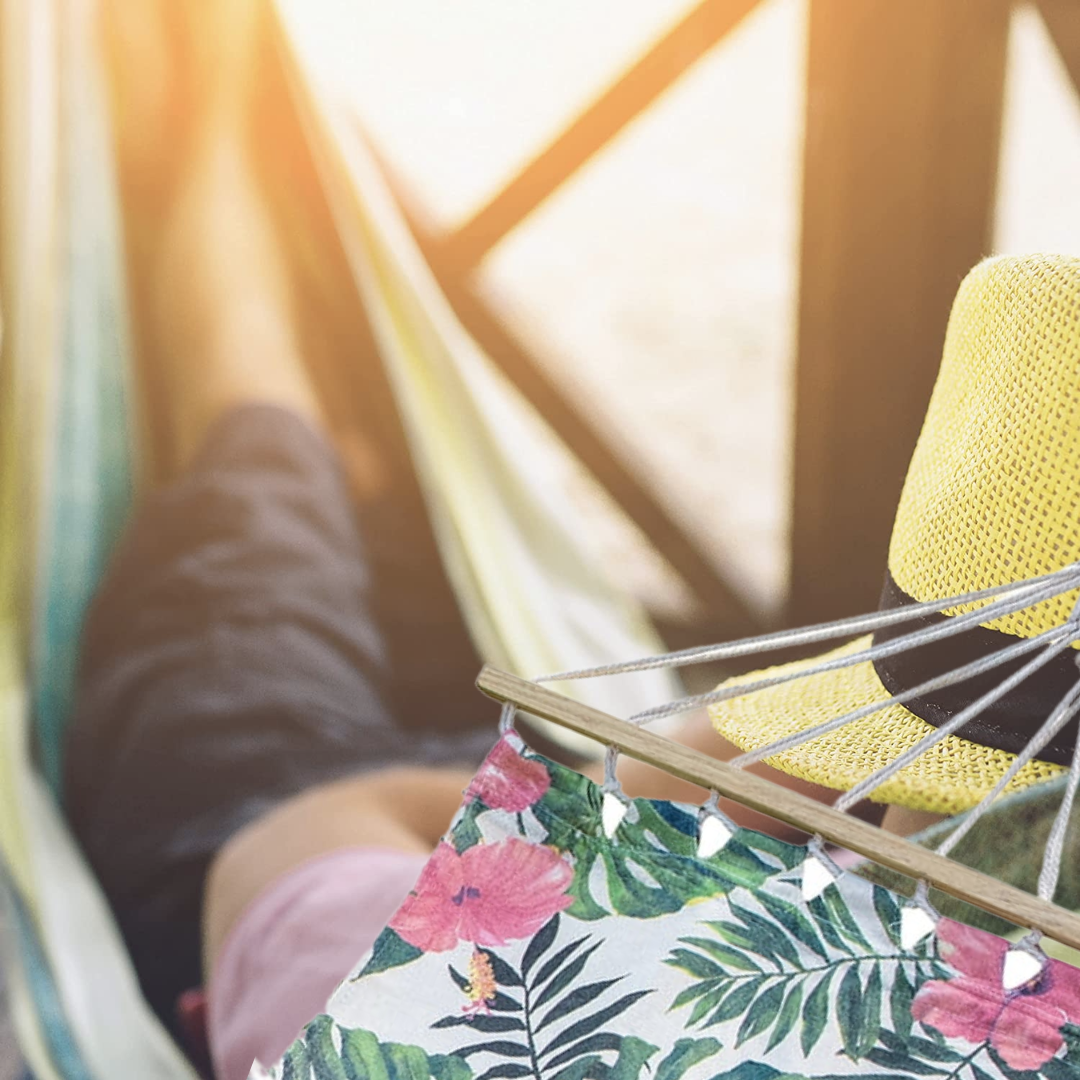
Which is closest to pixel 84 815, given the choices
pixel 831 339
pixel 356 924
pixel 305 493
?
pixel 305 493

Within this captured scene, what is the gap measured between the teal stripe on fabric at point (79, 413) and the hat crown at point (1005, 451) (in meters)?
1.00

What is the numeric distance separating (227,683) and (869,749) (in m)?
0.74

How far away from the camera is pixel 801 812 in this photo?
325 millimetres

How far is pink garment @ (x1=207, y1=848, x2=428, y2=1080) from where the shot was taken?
631mm

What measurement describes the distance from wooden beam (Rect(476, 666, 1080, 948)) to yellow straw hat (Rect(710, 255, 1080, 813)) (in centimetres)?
8

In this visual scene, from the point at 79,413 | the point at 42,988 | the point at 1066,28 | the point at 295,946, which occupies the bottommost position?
the point at 42,988

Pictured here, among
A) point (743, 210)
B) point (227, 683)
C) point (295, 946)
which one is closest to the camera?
point (295, 946)

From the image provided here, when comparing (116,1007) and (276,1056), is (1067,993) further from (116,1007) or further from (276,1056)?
(116,1007)

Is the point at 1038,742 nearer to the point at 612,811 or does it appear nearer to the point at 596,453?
the point at 612,811

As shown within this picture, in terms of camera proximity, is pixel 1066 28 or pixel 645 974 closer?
pixel 645 974

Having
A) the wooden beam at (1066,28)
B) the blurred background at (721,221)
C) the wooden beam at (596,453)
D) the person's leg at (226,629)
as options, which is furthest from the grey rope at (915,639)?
the wooden beam at (596,453)

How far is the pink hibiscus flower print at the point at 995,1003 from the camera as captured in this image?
12.3 inches

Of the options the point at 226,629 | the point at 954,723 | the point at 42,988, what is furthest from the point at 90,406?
the point at 954,723

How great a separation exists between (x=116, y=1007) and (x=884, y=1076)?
73cm
